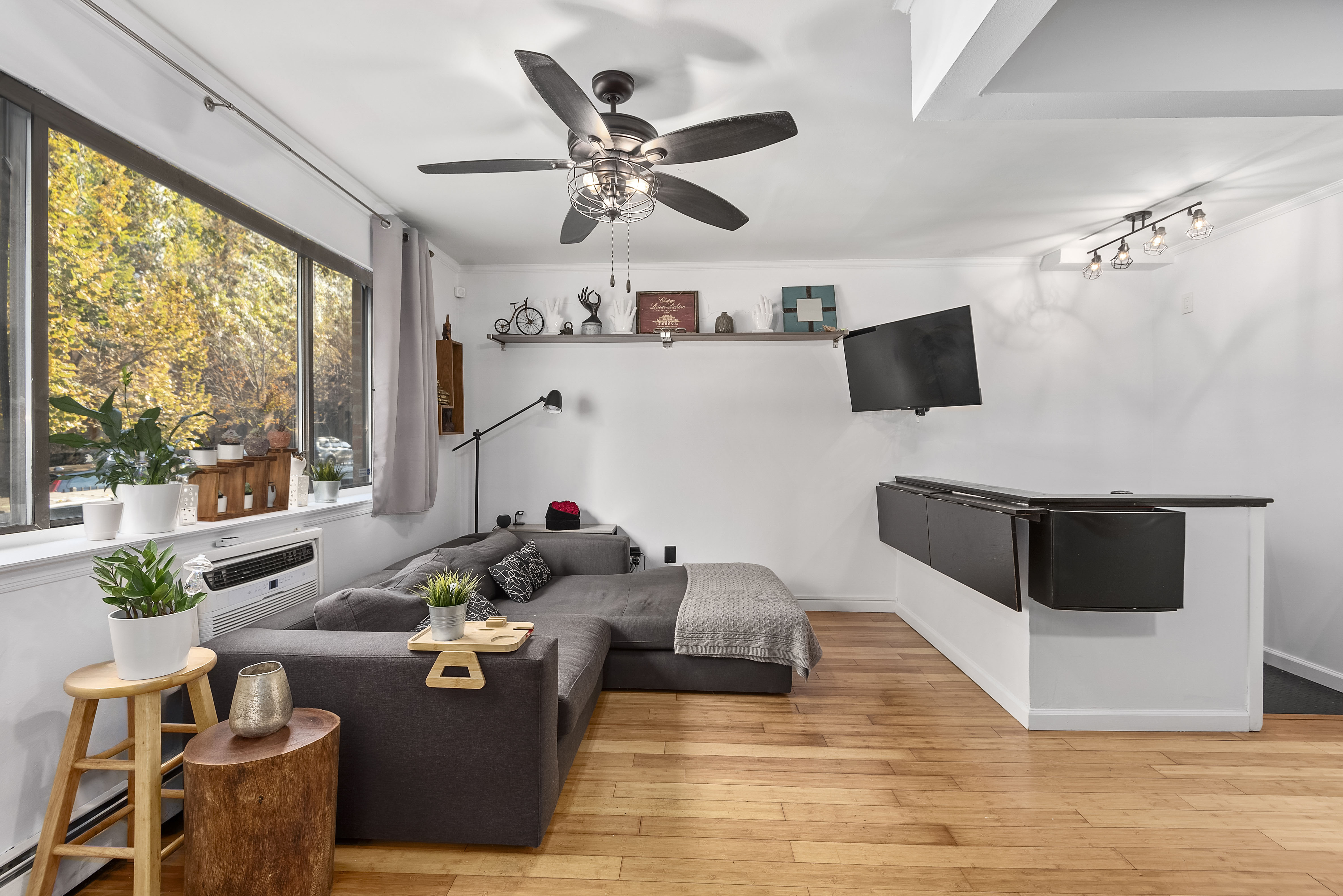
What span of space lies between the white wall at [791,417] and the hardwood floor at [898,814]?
5.55 feet

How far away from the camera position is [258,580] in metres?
2.13

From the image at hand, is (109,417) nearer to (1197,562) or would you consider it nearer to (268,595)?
(268,595)

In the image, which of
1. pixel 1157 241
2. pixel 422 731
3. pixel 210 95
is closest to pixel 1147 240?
pixel 1157 241

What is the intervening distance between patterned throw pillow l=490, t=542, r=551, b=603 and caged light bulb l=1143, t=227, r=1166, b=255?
3.86m

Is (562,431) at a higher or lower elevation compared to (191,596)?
higher

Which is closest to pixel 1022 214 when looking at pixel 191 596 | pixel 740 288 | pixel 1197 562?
pixel 740 288

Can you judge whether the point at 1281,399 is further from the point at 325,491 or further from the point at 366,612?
the point at 325,491

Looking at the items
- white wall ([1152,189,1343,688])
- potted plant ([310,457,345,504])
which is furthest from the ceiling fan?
white wall ([1152,189,1343,688])

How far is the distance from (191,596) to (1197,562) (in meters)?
3.60

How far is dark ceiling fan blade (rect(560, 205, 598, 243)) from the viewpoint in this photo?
2.38 metres

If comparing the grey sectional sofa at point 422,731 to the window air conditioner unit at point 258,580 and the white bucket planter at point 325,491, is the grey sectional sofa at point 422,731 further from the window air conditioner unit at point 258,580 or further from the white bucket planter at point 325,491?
the white bucket planter at point 325,491

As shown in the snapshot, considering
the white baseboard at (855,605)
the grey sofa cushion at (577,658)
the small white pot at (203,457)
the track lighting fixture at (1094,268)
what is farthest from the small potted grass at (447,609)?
the track lighting fixture at (1094,268)

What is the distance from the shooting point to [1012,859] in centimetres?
171

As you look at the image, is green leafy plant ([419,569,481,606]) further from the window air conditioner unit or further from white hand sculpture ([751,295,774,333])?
white hand sculpture ([751,295,774,333])
